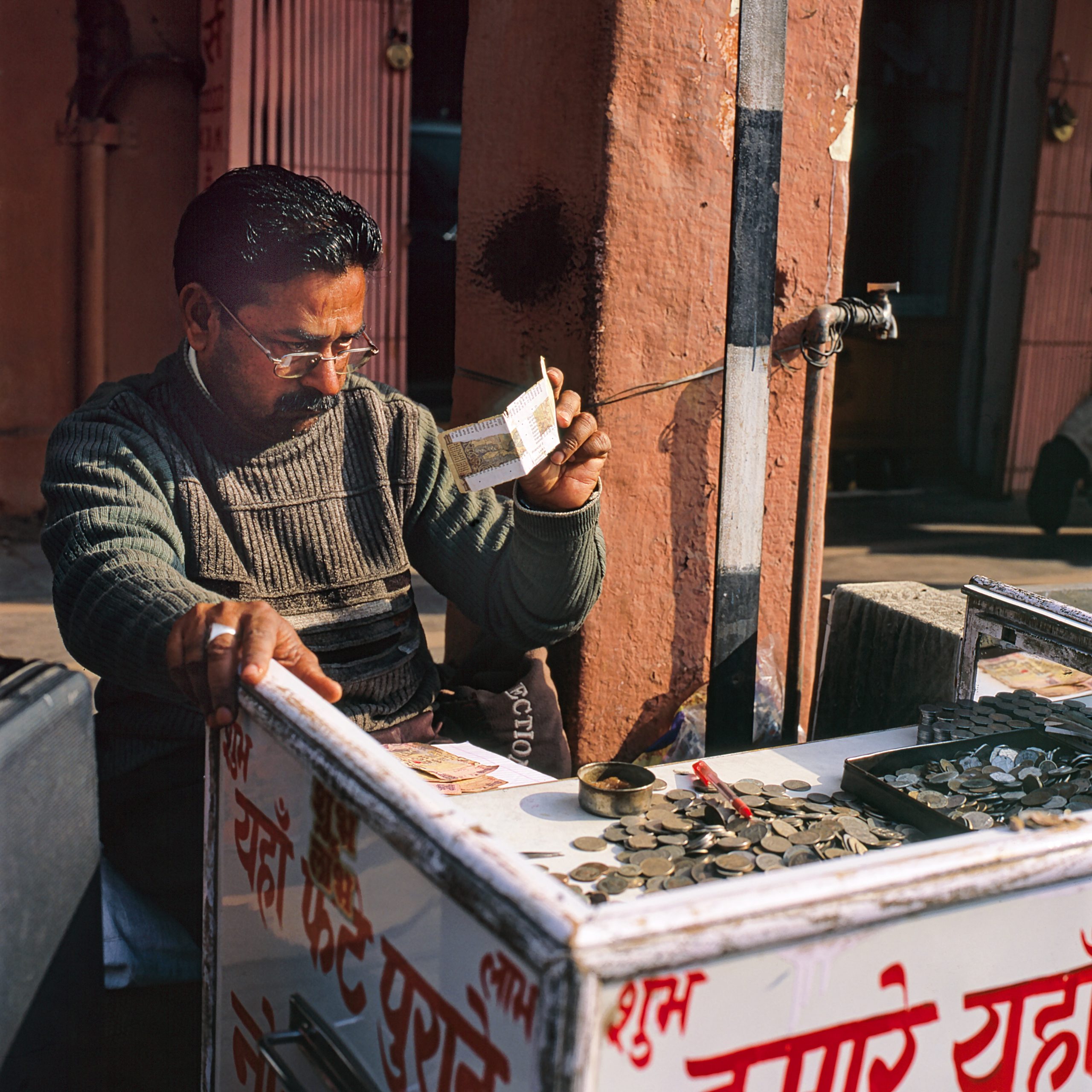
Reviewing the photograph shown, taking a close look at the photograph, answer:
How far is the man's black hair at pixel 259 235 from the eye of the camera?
227 centimetres

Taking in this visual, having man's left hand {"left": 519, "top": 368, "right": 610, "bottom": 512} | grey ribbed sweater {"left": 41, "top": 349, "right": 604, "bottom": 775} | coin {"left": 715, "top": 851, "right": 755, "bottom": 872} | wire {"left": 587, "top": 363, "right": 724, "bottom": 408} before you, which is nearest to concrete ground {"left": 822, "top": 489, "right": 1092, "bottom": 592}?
wire {"left": 587, "top": 363, "right": 724, "bottom": 408}

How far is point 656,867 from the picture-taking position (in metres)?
1.71

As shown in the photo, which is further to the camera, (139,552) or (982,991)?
(139,552)

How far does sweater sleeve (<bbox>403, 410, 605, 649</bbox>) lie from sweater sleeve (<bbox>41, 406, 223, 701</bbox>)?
548mm

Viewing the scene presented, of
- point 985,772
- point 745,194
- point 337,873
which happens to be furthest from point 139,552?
point 745,194

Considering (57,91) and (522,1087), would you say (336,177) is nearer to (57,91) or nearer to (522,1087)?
(57,91)

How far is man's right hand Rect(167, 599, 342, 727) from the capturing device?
158 centimetres

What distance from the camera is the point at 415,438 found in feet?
8.37

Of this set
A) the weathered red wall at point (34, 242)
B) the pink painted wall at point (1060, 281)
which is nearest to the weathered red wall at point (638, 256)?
the weathered red wall at point (34, 242)

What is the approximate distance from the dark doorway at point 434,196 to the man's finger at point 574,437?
16.6 ft

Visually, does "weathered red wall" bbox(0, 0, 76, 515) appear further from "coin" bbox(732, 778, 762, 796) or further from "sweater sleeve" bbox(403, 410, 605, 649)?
"coin" bbox(732, 778, 762, 796)

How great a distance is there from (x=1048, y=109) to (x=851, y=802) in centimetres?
731

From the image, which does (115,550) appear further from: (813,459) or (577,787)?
(813,459)

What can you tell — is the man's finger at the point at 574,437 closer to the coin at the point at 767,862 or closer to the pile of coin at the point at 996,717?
the pile of coin at the point at 996,717
